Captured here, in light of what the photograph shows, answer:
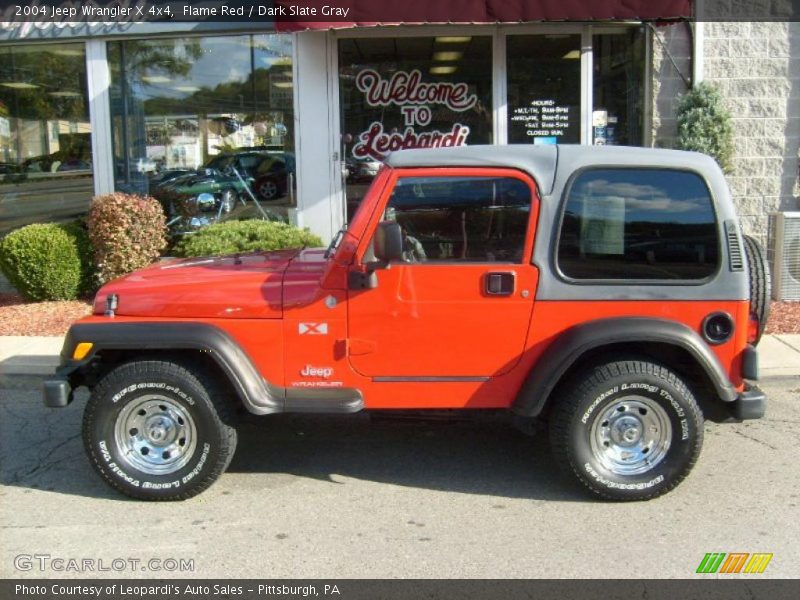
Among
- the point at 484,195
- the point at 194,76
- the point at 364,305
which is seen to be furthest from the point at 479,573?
the point at 194,76

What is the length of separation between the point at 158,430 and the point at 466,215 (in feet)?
6.57

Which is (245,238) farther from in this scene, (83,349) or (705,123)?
(705,123)

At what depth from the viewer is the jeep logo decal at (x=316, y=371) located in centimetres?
432

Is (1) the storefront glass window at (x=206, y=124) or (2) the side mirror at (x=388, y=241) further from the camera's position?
(1) the storefront glass window at (x=206, y=124)

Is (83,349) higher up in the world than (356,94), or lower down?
lower down

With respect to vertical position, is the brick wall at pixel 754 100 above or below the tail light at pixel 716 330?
above

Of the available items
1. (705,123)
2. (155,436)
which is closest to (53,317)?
(155,436)

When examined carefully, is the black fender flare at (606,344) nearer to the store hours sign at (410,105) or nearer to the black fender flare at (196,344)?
the black fender flare at (196,344)

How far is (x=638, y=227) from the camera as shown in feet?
13.9

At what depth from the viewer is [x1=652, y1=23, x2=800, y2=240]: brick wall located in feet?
31.0

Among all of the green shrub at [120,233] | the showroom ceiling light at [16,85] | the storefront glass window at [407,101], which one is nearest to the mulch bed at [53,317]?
the green shrub at [120,233]

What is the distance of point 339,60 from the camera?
9.85 metres

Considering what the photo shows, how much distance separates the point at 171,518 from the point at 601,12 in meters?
6.83
